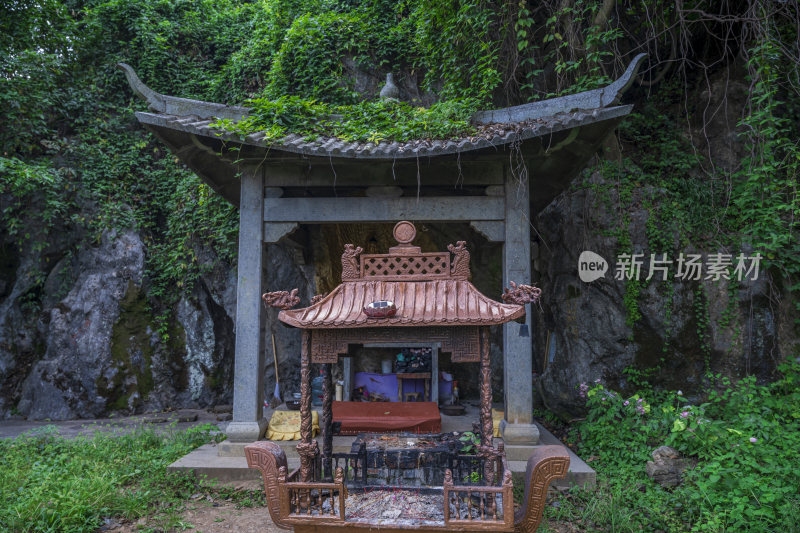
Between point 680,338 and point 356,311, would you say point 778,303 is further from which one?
point 356,311

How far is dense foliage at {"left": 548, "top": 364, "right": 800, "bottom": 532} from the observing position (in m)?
4.41

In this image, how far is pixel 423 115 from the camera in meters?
6.77

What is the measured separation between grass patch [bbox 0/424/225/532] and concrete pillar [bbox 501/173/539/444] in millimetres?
3500

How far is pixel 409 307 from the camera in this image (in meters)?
4.32

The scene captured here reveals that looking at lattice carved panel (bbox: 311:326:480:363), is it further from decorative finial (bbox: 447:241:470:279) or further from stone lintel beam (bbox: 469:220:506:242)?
stone lintel beam (bbox: 469:220:506:242)

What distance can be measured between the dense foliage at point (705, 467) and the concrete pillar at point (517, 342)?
101 cm

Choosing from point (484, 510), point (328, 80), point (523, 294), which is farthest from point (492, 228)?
point (328, 80)

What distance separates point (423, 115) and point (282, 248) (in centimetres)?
586

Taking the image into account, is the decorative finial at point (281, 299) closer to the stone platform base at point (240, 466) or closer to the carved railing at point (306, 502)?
the carved railing at point (306, 502)

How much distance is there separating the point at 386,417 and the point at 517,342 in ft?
8.45

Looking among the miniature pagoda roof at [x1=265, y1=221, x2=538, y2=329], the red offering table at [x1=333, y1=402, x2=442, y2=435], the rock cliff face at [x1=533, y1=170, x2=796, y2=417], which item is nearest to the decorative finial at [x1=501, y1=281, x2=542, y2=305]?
the miniature pagoda roof at [x1=265, y1=221, x2=538, y2=329]

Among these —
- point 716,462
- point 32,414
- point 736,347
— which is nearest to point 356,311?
point 716,462

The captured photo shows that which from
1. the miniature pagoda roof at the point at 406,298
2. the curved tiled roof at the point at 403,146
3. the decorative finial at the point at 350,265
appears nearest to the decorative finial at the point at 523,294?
the miniature pagoda roof at the point at 406,298

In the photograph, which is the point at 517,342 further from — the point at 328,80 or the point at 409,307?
the point at 328,80
